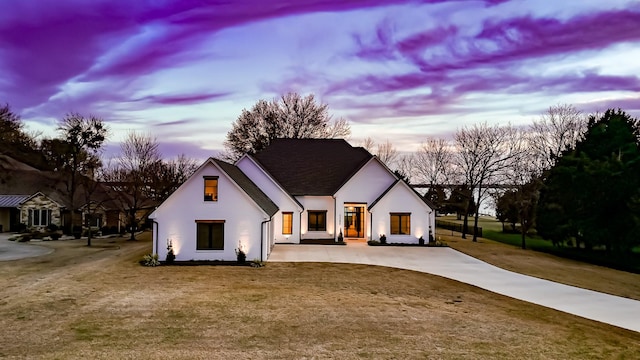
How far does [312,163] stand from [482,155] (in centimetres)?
1583

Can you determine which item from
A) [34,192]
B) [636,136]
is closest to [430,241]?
[636,136]

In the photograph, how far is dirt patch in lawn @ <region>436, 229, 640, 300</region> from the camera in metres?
20.3

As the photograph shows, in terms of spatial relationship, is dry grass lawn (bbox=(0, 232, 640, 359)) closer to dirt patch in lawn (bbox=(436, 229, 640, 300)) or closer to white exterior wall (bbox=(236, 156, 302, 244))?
dirt patch in lawn (bbox=(436, 229, 640, 300))

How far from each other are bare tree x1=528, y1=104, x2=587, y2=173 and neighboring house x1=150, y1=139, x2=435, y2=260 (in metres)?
18.5

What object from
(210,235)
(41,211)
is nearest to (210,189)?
(210,235)

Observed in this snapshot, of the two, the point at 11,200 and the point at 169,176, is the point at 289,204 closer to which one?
the point at 169,176

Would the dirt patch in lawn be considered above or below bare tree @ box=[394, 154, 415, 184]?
below

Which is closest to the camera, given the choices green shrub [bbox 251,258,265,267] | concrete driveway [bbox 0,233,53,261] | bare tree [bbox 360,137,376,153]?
green shrub [bbox 251,258,265,267]

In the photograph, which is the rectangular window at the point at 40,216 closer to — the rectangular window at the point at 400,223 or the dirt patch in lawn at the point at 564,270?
the rectangular window at the point at 400,223

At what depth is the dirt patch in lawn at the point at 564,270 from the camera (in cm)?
2027

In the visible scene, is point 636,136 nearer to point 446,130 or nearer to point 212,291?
point 446,130

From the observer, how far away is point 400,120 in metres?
56.8

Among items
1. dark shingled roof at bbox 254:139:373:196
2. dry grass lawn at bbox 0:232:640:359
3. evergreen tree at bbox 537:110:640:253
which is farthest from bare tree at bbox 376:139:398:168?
dry grass lawn at bbox 0:232:640:359

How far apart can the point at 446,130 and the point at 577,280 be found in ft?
114
